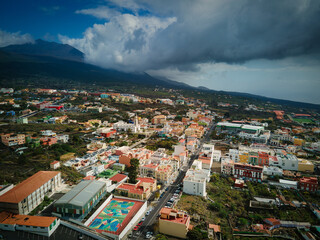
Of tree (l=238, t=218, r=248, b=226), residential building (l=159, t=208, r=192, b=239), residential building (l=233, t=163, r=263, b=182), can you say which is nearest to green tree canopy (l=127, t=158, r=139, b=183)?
residential building (l=159, t=208, r=192, b=239)

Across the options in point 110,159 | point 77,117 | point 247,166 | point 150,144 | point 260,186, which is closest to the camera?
point 260,186

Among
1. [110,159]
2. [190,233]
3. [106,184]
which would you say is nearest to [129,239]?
[190,233]

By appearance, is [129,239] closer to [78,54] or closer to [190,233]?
→ [190,233]

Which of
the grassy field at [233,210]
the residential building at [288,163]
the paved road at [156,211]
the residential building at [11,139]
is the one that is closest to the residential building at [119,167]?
the paved road at [156,211]

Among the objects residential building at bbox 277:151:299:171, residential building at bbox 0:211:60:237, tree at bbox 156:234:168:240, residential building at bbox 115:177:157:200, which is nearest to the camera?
residential building at bbox 0:211:60:237

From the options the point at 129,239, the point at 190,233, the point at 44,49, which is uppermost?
the point at 44,49

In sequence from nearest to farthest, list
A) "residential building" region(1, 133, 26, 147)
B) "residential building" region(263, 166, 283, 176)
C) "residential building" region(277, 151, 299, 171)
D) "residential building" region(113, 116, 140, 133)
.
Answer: "residential building" region(263, 166, 283, 176) → "residential building" region(277, 151, 299, 171) → "residential building" region(1, 133, 26, 147) → "residential building" region(113, 116, 140, 133)

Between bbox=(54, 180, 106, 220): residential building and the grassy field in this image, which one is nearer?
bbox=(54, 180, 106, 220): residential building

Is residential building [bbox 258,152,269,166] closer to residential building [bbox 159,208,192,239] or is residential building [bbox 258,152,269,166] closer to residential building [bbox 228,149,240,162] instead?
residential building [bbox 228,149,240,162]
